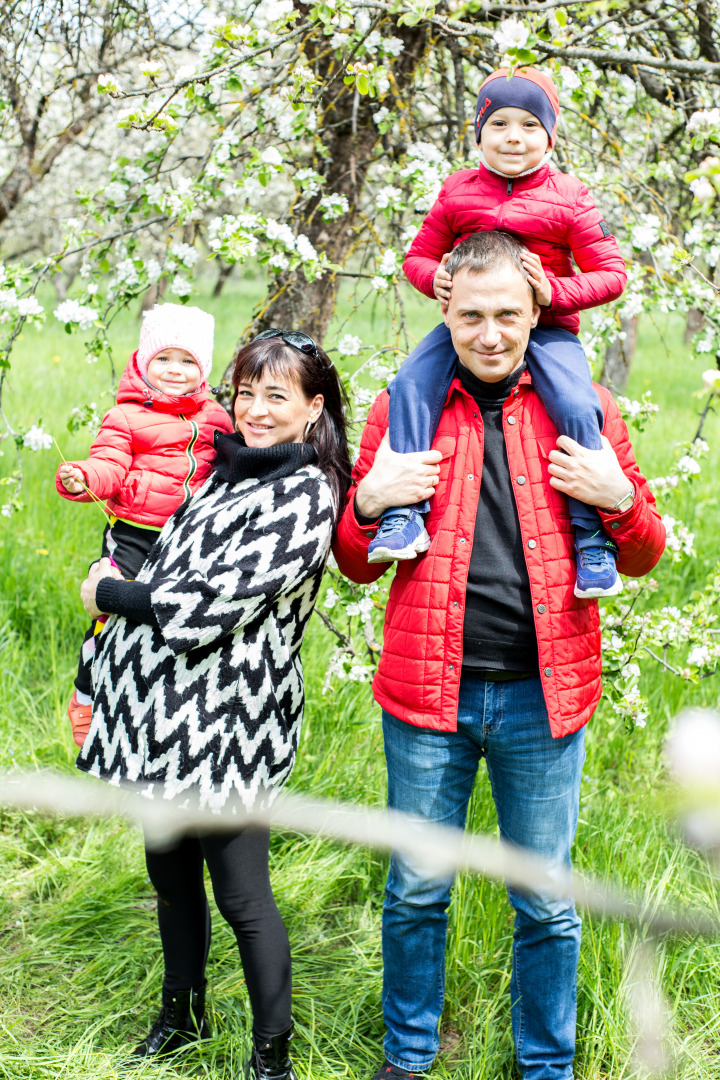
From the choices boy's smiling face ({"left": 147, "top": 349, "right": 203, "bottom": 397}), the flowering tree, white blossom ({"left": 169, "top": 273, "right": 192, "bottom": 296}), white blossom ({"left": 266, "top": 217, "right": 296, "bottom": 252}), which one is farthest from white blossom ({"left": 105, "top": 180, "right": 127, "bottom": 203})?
boy's smiling face ({"left": 147, "top": 349, "right": 203, "bottom": 397})

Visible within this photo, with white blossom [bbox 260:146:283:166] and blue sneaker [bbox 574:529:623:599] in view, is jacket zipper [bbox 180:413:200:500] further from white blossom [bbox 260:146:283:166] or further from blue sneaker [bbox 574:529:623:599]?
white blossom [bbox 260:146:283:166]

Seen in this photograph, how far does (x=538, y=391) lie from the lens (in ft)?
6.46

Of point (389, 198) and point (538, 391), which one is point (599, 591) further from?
point (389, 198)

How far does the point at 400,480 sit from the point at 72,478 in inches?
28.4

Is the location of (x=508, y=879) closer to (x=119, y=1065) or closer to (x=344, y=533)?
(x=344, y=533)

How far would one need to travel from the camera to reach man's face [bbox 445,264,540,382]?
74.1 inches

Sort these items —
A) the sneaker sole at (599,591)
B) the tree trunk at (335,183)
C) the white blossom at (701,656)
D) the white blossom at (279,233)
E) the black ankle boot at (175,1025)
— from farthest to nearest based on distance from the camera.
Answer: the tree trunk at (335,183) → the white blossom at (279,233) → the white blossom at (701,656) → the black ankle boot at (175,1025) → the sneaker sole at (599,591)

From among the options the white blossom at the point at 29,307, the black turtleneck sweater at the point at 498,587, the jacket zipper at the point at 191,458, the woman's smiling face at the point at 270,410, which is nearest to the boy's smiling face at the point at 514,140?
the black turtleneck sweater at the point at 498,587

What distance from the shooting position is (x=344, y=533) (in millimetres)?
2088

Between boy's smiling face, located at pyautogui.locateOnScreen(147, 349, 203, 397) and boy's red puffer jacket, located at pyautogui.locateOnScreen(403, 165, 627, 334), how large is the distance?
60cm

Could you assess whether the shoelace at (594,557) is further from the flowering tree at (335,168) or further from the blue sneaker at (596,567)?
the flowering tree at (335,168)

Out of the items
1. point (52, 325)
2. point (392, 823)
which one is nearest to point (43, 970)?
point (392, 823)

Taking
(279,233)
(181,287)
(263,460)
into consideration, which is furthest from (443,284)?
(181,287)

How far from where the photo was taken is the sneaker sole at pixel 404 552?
190 cm
